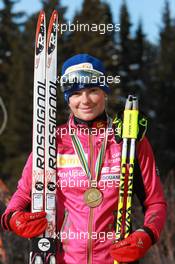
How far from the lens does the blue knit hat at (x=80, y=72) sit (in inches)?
120

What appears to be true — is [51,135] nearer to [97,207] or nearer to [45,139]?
[45,139]

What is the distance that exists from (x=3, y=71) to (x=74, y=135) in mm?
33307

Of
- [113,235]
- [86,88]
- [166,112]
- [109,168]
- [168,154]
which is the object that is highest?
[166,112]

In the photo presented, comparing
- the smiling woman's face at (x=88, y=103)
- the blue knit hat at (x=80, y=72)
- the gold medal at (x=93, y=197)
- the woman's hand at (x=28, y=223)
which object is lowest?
the woman's hand at (x=28, y=223)

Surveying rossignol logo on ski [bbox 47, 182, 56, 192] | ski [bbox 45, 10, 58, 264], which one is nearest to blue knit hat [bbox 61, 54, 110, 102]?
ski [bbox 45, 10, 58, 264]

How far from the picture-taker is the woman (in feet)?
9.44

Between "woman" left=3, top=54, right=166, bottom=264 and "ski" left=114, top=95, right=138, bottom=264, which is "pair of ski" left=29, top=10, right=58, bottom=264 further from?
"ski" left=114, top=95, right=138, bottom=264

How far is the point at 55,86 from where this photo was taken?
10.6 ft

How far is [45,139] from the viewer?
3123 millimetres

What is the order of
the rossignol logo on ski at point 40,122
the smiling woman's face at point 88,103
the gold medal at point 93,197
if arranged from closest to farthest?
the gold medal at point 93,197 → the smiling woman's face at point 88,103 → the rossignol logo on ski at point 40,122

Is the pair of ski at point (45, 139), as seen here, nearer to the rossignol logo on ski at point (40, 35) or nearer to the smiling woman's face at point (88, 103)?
the rossignol logo on ski at point (40, 35)

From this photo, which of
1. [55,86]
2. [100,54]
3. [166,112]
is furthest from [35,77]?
[166,112]

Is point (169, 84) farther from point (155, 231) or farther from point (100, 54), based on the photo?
point (155, 231)

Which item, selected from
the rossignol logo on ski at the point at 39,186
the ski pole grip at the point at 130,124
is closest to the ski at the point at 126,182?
the ski pole grip at the point at 130,124
